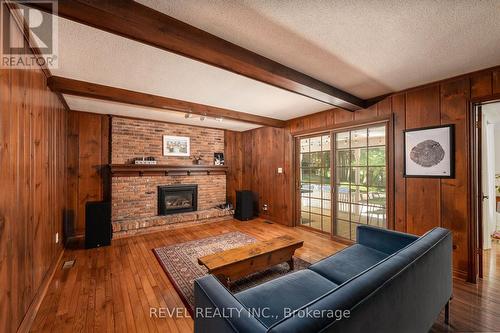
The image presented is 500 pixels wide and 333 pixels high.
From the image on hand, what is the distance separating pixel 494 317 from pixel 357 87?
2804mm

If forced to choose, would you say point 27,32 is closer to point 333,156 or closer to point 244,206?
point 333,156

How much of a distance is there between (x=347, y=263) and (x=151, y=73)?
298cm

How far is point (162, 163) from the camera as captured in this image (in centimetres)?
499

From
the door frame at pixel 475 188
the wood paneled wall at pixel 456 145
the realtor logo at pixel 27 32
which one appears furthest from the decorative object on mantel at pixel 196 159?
the door frame at pixel 475 188

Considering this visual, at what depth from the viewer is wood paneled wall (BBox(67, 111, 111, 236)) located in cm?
410

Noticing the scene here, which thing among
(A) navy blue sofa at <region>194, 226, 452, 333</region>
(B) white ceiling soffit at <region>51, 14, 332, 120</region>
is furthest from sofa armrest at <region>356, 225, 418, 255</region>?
(B) white ceiling soffit at <region>51, 14, 332, 120</region>

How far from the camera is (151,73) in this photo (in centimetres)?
252

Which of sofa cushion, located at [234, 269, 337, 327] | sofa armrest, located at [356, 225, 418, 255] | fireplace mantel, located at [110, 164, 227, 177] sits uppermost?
fireplace mantel, located at [110, 164, 227, 177]

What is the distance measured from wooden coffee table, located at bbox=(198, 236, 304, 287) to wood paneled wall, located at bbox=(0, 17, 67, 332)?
143 centimetres

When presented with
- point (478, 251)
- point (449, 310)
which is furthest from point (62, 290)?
point (478, 251)

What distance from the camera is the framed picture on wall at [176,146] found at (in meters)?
5.05

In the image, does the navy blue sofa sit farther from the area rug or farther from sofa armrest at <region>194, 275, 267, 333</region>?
the area rug

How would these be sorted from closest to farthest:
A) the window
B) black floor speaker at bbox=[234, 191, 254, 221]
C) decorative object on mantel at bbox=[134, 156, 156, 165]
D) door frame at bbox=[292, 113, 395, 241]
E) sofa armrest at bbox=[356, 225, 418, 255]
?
sofa armrest at bbox=[356, 225, 418, 255] < door frame at bbox=[292, 113, 395, 241] < the window < decorative object on mantel at bbox=[134, 156, 156, 165] < black floor speaker at bbox=[234, 191, 254, 221]

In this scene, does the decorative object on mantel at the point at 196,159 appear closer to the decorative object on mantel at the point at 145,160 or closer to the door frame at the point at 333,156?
the decorative object on mantel at the point at 145,160
